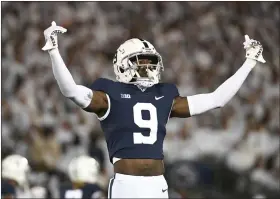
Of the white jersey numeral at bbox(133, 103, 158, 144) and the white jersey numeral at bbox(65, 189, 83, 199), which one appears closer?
the white jersey numeral at bbox(133, 103, 158, 144)

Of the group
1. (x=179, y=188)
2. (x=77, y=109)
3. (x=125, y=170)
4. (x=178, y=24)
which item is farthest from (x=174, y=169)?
(x=125, y=170)

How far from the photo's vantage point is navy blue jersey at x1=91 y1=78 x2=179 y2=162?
3.74 meters

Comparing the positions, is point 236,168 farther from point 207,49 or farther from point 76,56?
point 76,56

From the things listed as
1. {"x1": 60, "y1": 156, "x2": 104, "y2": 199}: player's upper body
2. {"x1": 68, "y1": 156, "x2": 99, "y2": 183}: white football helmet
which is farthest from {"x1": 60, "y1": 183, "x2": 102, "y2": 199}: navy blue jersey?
{"x1": 68, "y1": 156, "x2": 99, "y2": 183}: white football helmet

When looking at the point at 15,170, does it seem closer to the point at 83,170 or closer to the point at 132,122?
the point at 83,170

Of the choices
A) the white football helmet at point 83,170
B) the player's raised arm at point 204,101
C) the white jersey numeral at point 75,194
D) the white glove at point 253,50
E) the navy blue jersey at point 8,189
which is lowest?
the white jersey numeral at point 75,194

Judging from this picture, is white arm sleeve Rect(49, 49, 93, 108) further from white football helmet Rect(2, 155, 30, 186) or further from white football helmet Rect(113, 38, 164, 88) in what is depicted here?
white football helmet Rect(2, 155, 30, 186)

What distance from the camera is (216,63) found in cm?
895

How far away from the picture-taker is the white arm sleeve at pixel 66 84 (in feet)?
11.6

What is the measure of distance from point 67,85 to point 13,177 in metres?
2.88

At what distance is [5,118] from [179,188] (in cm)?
210

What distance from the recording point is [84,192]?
599 cm

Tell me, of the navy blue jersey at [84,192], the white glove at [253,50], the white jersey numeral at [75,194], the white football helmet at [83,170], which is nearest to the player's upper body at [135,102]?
the white glove at [253,50]

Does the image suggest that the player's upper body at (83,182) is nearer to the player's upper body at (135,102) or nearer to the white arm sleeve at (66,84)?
the player's upper body at (135,102)
